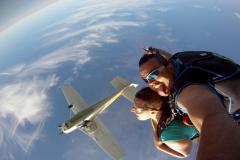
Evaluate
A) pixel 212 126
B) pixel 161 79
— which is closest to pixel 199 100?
pixel 212 126

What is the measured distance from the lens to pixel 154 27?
251 ft

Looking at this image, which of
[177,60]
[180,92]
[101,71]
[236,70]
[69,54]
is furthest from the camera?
[69,54]

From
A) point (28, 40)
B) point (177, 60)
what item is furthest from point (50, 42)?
point (177, 60)

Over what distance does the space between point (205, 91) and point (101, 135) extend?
679 inches

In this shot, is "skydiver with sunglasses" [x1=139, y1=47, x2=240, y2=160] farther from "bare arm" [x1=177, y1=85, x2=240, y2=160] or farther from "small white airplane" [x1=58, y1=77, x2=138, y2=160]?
"small white airplane" [x1=58, y1=77, x2=138, y2=160]

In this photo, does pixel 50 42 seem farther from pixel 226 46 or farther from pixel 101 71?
pixel 226 46

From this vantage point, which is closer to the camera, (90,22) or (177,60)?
(177,60)

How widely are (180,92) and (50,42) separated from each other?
83641mm

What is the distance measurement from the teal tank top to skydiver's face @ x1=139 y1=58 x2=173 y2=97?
255 millimetres

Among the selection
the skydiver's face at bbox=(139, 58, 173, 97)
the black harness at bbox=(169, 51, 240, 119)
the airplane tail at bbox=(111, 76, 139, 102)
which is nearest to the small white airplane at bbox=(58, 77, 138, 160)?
the airplane tail at bbox=(111, 76, 139, 102)

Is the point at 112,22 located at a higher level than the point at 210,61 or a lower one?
lower

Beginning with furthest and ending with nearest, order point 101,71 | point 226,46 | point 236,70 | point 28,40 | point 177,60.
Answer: point 28,40 < point 226,46 < point 101,71 < point 177,60 < point 236,70

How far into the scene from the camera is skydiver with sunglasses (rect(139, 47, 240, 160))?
2.70 ft

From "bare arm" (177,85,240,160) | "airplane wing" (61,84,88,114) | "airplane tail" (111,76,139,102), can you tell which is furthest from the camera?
"airplane wing" (61,84,88,114)
